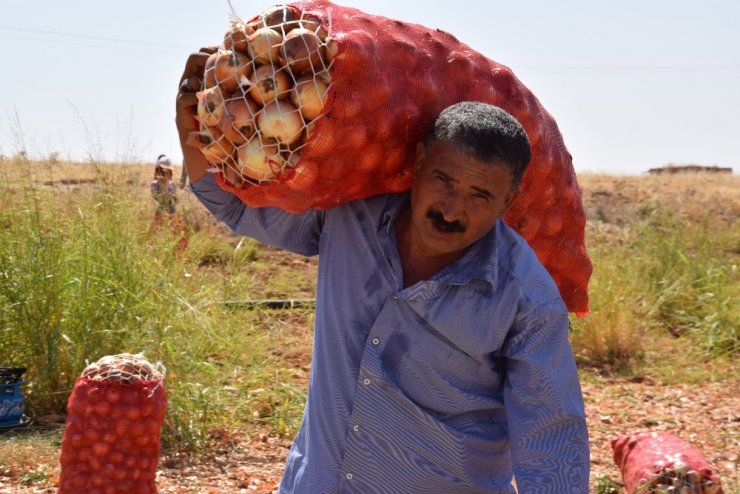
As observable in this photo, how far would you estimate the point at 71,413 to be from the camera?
3281 millimetres

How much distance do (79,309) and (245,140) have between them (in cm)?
310

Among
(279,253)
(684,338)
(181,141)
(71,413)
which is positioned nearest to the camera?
(181,141)

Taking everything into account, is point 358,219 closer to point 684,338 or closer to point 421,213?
point 421,213

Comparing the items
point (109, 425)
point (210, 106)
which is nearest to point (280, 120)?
point (210, 106)

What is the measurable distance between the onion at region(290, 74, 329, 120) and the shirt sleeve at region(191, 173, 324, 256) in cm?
39

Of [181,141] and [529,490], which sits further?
[181,141]

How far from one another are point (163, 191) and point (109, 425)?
3328 mm

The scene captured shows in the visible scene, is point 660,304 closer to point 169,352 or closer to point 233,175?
point 169,352

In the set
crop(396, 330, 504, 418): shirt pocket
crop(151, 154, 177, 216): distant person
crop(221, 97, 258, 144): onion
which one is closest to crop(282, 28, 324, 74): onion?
crop(221, 97, 258, 144): onion

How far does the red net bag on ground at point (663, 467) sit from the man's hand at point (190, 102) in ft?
7.27

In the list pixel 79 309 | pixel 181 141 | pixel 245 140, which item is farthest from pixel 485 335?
pixel 79 309

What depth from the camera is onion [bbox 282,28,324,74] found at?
2.02 m

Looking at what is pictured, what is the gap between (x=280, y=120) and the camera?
2.03 metres

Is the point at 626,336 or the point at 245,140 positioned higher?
the point at 245,140
